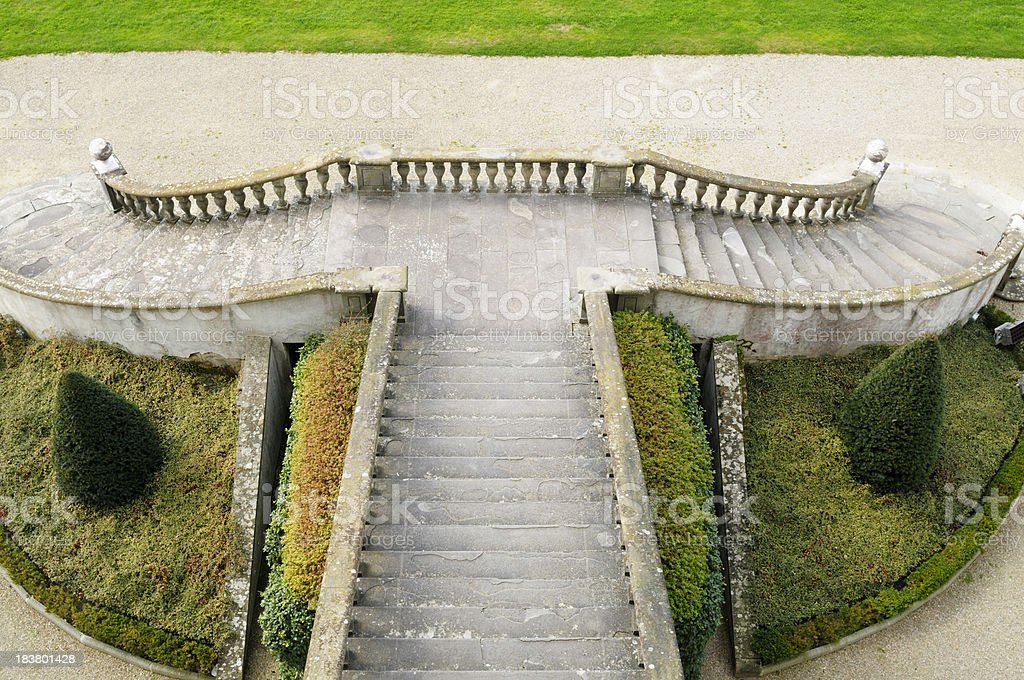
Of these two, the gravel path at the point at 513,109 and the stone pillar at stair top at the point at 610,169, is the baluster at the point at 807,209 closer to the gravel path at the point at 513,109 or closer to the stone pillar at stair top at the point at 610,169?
the gravel path at the point at 513,109

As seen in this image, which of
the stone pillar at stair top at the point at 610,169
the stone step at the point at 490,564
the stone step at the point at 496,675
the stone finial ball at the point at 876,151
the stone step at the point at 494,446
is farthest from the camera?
the stone finial ball at the point at 876,151

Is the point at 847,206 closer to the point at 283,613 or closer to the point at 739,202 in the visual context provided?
the point at 739,202

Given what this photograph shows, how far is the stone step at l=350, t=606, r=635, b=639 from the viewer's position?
33.5 ft

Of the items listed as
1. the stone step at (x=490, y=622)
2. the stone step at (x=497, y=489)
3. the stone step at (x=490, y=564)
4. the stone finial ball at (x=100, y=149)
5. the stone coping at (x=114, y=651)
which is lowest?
the stone coping at (x=114, y=651)

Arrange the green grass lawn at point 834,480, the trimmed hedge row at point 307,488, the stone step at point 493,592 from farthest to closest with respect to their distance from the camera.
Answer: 1. the green grass lawn at point 834,480
2. the trimmed hedge row at point 307,488
3. the stone step at point 493,592

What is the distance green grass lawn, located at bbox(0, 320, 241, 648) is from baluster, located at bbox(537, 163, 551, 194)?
257 inches

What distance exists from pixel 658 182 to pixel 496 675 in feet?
31.9

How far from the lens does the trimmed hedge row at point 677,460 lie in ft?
36.9

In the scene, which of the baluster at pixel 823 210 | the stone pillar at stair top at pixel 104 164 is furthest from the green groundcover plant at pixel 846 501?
the stone pillar at stair top at pixel 104 164

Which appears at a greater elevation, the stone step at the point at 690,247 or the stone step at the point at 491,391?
the stone step at the point at 690,247

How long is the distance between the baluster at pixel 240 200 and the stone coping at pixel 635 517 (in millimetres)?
7452

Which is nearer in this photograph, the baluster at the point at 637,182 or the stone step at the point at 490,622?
the stone step at the point at 490,622

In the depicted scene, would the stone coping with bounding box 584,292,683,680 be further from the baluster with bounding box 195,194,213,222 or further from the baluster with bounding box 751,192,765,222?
the baluster with bounding box 195,194,213,222

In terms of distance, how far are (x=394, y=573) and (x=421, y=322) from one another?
15.3ft
